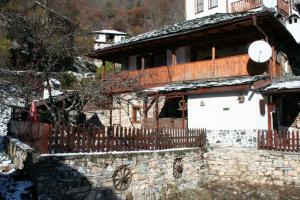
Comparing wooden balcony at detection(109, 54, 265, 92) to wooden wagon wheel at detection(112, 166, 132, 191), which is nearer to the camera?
wooden wagon wheel at detection(112, 166, 132, 191)

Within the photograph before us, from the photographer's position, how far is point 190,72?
15.8 m

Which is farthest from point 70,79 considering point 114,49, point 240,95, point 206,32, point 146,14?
point 146,14

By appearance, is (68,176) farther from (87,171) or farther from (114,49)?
(114,49)

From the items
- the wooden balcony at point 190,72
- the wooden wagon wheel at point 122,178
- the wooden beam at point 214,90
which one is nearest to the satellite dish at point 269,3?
the wooden balcony at point 190,72

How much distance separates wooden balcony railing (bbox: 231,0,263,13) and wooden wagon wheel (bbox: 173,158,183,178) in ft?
38.1

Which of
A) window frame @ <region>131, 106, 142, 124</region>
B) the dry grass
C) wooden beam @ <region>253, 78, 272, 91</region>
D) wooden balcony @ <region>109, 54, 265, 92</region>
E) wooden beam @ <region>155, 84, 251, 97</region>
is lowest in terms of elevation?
the dry grass

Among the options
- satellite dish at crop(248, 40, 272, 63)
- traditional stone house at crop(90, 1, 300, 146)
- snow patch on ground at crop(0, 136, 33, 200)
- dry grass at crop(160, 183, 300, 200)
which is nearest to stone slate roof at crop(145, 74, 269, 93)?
traditional stone house at crop(90, 1, 300, 146)

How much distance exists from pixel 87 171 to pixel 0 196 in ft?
7.02

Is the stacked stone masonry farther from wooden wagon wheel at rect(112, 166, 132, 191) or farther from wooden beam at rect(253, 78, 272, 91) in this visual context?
wooden beam at rect(253, 78, 272, 91)

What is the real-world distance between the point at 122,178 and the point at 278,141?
5610 mm

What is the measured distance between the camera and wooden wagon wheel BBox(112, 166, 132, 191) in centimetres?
907

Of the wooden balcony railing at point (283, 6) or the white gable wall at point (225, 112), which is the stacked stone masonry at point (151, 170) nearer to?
the white gable wall at point (225, 112)

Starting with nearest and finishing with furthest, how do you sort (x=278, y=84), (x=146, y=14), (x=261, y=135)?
1. (x=261, y=135)
2. (x=278, y=84)
3. (x=146, y=14)

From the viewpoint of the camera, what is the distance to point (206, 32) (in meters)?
14.8
